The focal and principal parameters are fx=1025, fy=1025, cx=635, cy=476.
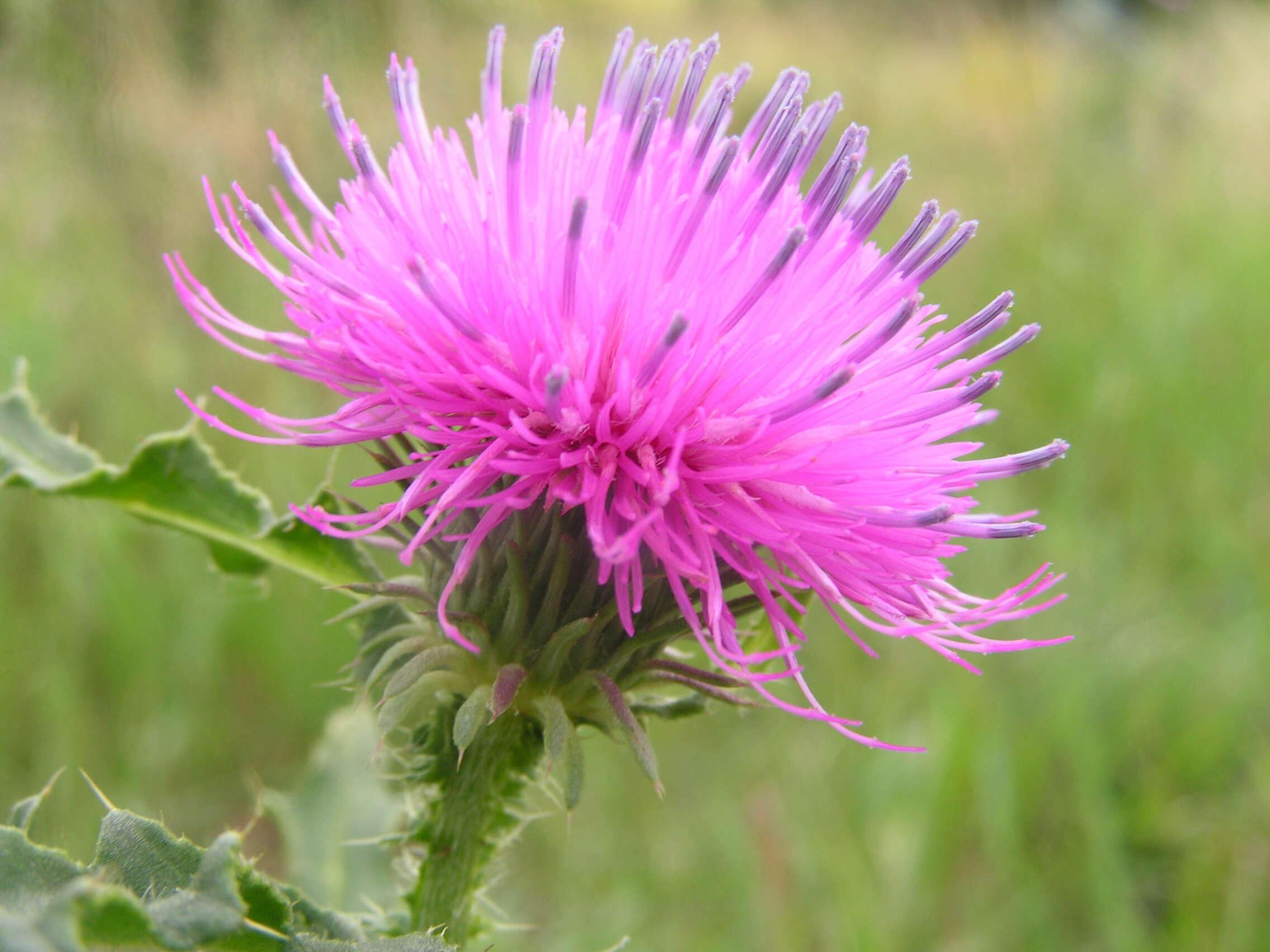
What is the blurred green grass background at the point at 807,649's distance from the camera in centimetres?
396

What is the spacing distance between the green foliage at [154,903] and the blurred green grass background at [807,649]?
147 cm

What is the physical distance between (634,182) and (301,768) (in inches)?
136

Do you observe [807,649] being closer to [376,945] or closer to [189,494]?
[189,494]

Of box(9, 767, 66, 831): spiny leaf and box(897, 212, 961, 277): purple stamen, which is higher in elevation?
box(897, 212, 961, 277): purple stamen

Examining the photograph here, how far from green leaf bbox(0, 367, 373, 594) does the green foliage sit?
0.65 m

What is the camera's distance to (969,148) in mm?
10898

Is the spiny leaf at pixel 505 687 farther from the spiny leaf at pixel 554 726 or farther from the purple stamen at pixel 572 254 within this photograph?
the purple stamen at pixel 572 254

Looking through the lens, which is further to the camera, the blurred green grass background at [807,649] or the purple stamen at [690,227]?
the blurred green grass background at [807,649]

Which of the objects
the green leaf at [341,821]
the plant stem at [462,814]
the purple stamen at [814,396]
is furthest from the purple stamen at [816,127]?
the green leaf at [341,821]

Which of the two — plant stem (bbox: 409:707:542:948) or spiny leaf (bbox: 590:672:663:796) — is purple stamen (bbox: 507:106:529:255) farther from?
plant stem (bbox: 409:707:542:948)

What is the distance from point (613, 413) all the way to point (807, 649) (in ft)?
12.0

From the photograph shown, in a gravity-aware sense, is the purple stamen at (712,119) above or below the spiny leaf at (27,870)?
above

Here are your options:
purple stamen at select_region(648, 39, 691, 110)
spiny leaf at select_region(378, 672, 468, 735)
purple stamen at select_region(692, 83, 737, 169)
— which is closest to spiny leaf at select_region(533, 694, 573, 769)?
spiny leaf at select_region(378, 672, 468, 735)

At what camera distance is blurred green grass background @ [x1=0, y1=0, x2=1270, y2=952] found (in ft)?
13.0
